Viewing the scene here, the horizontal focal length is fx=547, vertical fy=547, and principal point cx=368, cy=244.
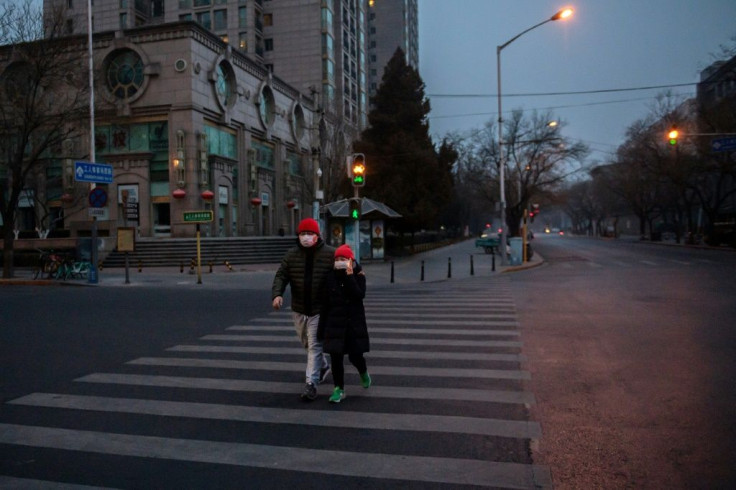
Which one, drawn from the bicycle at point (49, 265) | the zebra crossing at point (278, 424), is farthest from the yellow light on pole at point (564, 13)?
the bicycle at point (49, 265)

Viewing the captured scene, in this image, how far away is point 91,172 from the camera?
20.5 m

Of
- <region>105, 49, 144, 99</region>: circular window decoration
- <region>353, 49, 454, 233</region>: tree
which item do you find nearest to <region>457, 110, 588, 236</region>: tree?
<region>353, 49, 454, 233</region>: tree

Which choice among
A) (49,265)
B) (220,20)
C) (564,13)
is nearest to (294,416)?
(564,13)

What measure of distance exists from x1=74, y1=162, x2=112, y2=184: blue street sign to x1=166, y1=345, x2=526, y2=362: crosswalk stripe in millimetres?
→ 14068

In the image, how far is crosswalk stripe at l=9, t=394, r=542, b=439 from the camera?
4.85 metres

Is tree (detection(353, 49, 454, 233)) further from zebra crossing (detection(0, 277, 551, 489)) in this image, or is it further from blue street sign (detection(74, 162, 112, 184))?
zebra crossing (detection(0, 277, 551, 489))

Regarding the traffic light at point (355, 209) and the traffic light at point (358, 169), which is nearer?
the traffic light at point (355, 209)

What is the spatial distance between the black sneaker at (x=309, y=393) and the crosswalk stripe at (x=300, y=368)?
1269 millimetres

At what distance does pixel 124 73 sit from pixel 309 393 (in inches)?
1541

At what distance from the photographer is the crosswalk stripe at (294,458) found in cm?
390

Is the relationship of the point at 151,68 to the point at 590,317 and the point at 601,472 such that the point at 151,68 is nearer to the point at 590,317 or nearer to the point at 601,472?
the point at 590,317

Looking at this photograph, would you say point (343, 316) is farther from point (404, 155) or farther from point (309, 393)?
point (404, 155)

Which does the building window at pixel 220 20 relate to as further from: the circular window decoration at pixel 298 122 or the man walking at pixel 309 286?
the man walking at pixel 309 286

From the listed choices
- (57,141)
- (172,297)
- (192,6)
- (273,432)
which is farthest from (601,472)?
(192,6)
